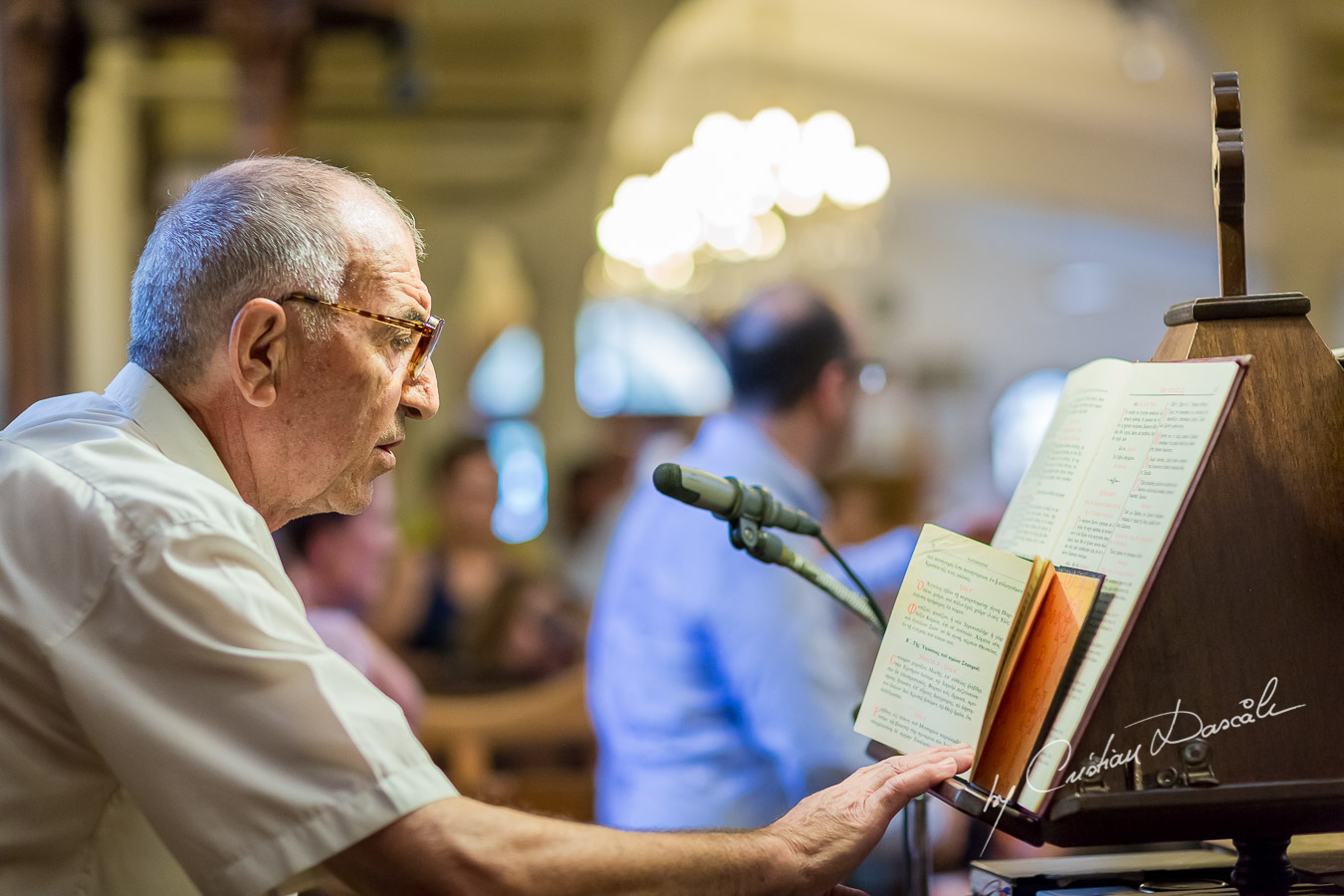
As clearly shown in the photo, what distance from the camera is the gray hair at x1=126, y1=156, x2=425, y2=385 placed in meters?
1.29

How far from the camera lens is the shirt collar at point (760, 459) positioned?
253cm

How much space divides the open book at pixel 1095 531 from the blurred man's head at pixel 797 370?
1242mm

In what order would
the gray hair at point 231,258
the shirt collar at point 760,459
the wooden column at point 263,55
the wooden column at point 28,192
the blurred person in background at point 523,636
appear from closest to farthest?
the gray hair at point 231,258, the shirt collar at point 760,459, the blurred person in background at point 523,636, the wooden column at point 263,55, the wooden column at point 28,192

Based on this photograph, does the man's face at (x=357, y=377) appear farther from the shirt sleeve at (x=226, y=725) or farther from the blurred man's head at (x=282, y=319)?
the shirt sleeve at (x=226, y=725)

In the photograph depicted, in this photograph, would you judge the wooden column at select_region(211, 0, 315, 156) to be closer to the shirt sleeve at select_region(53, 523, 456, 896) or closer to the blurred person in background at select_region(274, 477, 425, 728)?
the blurred person in background at select_region(274, 477, 425, 728)

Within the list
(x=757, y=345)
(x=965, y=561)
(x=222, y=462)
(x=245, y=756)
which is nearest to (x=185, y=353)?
(x=222, y=462)

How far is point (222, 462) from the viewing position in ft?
4.35

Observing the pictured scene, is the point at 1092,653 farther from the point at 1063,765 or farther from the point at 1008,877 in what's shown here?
the point at 1008,877

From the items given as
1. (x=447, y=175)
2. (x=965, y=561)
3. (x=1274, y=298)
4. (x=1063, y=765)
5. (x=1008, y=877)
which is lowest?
(x=1008, y=877)

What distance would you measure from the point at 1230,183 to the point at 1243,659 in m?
0.50

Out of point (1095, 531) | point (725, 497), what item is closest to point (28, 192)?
point (725, 497)

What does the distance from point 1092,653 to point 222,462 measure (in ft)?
2.88

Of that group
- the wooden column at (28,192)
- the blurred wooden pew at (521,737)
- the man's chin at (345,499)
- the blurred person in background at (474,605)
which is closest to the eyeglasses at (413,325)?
the man's chin at (345,499)

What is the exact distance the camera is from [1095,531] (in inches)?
49.5
